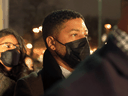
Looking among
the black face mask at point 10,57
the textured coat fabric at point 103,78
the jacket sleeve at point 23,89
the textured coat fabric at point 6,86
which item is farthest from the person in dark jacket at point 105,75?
the black face mask at point 10,57

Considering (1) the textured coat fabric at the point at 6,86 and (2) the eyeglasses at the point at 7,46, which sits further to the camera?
(2) the eyeglasses at the point at 7,46

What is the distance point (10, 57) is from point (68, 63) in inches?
41.4

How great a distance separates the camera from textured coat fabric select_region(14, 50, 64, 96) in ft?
4.68

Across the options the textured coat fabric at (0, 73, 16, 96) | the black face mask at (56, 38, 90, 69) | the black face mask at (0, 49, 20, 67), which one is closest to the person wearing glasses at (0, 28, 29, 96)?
the black face mask at (0, 49, 20, 67)

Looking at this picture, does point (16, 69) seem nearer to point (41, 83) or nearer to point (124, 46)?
point (41, 83)

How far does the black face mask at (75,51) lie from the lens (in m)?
1.61

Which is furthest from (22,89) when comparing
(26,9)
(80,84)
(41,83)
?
(26,9)

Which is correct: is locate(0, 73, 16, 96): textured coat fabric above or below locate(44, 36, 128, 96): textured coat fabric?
below

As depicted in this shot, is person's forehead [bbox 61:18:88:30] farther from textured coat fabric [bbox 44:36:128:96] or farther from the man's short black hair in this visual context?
textured coat fabric [bbox 44:36:128:96]

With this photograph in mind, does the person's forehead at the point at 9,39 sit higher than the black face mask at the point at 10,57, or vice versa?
the person's forehead at the point at 9,39

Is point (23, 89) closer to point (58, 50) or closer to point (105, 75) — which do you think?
point (58, 50)

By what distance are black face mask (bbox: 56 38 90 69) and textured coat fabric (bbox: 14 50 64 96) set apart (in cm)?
16

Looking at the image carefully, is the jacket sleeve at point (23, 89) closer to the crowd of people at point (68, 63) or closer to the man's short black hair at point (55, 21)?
the crowd of people at point (68, 63)

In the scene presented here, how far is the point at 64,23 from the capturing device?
1.67 m
